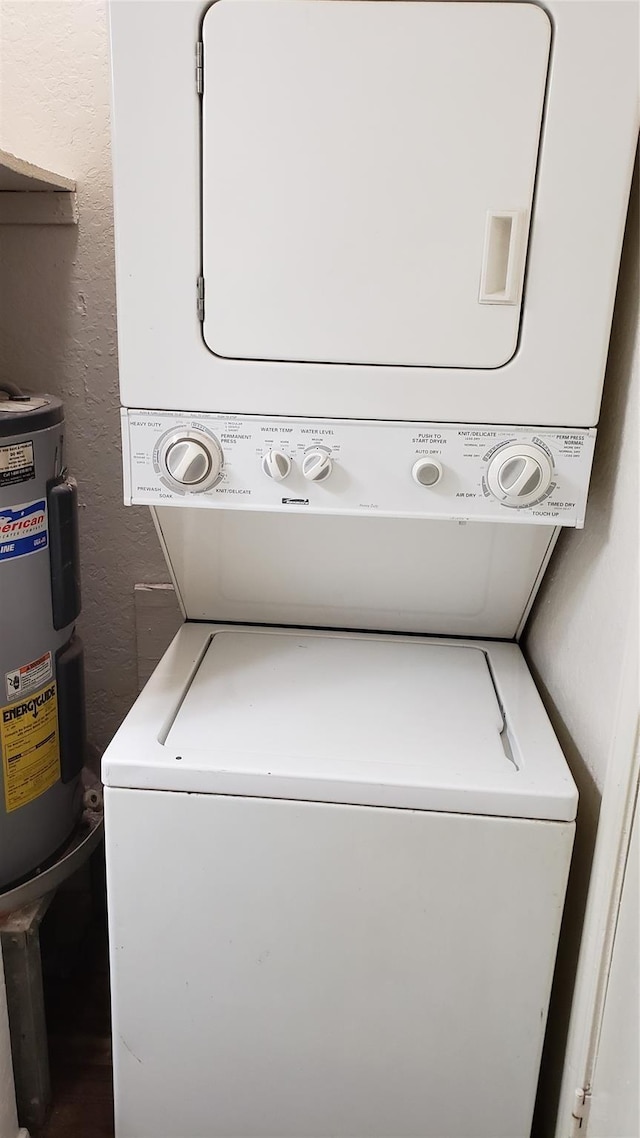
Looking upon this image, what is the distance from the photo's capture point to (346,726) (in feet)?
3.71

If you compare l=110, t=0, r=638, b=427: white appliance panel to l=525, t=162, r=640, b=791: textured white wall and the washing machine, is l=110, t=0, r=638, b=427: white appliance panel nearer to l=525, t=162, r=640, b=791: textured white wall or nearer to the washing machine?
l=525, t=162, r=640, b=791: textured white wall

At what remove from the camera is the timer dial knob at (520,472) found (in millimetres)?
1054

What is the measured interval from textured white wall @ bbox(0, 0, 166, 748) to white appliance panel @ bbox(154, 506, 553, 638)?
1.10 feet

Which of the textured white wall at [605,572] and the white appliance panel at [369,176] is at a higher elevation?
the white appliance panel at [369,176]

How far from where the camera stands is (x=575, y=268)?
999mm

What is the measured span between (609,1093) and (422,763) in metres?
0.42

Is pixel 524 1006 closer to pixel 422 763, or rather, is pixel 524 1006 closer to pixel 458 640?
pixel 422 763

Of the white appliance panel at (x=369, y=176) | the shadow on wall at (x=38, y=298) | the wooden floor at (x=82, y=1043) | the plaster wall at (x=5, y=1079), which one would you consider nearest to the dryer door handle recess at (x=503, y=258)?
the white appliance panel at (x=369, y=176)

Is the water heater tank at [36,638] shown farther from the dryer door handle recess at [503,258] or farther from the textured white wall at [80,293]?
the dryer door handle recess at [503,258]

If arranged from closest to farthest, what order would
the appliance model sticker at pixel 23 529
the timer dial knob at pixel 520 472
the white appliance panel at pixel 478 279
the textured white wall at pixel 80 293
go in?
the white appliance panel at pixel 478 279, the timer dial knob at pixel 520 472, the appliance model sticker at pixel 23 529, the textured white wall at pixel 80 293

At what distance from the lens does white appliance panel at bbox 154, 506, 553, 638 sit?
4.14 ft

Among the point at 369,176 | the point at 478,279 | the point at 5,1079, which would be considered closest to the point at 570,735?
the point at 478,279

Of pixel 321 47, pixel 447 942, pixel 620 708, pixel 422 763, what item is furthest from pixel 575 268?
pixel 447 942

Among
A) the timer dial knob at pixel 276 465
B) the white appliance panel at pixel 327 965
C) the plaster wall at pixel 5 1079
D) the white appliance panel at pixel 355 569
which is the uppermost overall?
the timer dial knob at pixel 276 465
